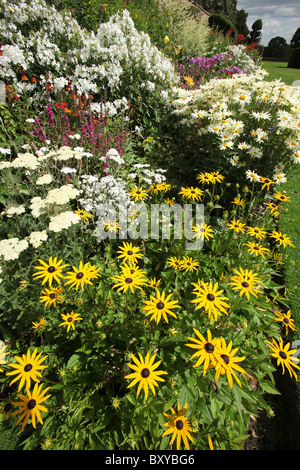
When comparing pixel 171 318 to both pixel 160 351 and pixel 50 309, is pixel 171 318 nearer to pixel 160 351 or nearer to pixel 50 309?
pixel 160 351

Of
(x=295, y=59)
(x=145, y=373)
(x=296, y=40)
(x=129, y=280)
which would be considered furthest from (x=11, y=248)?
(x=296, y=40)

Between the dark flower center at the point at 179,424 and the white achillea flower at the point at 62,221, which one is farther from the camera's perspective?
the white achillea flower at the point at 62,221

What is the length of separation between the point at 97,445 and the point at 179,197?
315cm

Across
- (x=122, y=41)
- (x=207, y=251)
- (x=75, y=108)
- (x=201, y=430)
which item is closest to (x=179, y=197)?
(x=207, y=251)

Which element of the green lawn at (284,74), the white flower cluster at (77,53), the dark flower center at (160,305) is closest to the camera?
the dark flower center at (160,305)

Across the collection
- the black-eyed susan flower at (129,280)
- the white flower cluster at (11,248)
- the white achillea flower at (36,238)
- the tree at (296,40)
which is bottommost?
the black-eyed susan flower at (129,280)

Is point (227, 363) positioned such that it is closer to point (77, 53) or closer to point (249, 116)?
point (249, 116)

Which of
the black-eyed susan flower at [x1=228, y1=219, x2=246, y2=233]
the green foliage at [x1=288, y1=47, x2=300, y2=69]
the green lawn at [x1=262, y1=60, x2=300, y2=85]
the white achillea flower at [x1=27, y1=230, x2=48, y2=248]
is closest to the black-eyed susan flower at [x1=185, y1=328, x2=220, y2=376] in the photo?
the black-eyed susan flower at [x1=228, y1=219, x2=246, y2=233]

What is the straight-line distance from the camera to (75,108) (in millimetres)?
4105

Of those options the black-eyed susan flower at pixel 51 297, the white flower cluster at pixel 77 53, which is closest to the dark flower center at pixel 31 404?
the black-eyed susan flower at pixel 51 297

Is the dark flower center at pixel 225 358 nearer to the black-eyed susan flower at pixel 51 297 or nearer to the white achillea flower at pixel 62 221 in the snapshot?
the black-eyed susan flower at pixel 51 297

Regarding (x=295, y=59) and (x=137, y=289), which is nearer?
(x=137, y=289)
